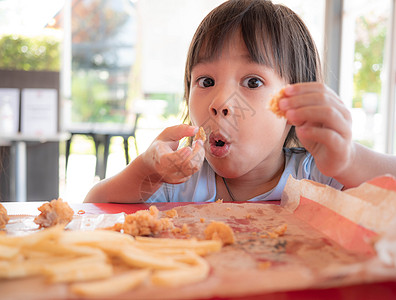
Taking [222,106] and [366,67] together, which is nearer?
[222,106]

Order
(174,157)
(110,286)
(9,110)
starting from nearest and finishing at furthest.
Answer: (110,286), (174,157), (9,110)

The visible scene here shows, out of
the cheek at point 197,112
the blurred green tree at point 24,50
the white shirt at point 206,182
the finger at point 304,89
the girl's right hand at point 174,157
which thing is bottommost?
the white shirt at point 206,182

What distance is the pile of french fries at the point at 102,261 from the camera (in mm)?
484

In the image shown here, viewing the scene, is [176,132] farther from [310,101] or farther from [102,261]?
[102,261]

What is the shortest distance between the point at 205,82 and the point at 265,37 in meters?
0.23

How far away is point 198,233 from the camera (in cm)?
78

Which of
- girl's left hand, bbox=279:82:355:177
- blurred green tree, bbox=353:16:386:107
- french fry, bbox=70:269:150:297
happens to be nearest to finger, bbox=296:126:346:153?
girl's left hand, bbox=279:82:355:177

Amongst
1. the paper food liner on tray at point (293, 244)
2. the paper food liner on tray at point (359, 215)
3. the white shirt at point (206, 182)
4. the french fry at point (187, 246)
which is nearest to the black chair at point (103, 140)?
the white shirt at point (206, 182)

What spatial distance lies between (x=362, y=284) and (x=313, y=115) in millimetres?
343

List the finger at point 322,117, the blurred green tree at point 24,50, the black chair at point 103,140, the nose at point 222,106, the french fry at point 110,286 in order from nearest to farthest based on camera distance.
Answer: the french fry at point 110,286
the finger at point 322,117
the nose at point 222,106
the black chair at point 103,140
the blurred green tree at point 24,50

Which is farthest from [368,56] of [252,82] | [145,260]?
[145,260]

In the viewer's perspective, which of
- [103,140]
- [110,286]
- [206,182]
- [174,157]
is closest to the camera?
[110,286]

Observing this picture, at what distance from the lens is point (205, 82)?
116 centimetres

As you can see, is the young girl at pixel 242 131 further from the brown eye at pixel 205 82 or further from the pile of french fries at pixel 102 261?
the pile of french fries at pixel 102 261
